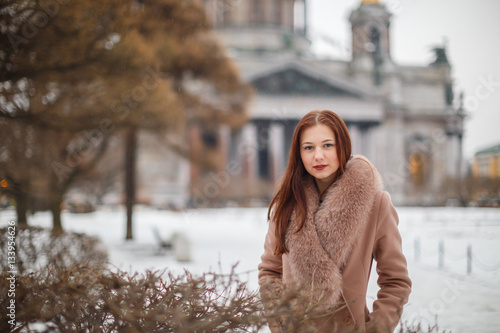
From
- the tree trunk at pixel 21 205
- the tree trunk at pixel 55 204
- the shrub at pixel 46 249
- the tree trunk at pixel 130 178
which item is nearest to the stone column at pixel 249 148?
the tree trunk at pixel 130 178

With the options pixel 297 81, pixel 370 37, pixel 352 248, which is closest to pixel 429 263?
pixel 352 248

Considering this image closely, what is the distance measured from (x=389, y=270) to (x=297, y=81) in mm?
44171

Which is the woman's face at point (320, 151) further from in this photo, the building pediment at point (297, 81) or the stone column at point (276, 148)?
the stone column at point (276, 148)

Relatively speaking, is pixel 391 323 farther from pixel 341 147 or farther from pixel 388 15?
pixel 388 15

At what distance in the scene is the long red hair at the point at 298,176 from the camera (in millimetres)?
2469

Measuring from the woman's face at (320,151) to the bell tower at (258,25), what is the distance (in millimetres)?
51436

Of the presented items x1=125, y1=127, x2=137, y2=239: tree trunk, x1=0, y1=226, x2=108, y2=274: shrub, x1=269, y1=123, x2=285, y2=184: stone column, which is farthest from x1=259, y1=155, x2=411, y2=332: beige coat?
x1=269, y1=123, x2=285, y2=184: stone column

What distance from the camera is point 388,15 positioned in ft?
175

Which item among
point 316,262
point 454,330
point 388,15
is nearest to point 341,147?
point 316,262

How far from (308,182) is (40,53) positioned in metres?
6.09

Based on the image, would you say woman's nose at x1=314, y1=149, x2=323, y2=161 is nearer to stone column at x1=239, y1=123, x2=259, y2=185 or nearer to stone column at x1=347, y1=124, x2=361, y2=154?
stone column at x1=239, y1=123, x2=259, y2=185

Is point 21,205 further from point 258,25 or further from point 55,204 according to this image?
point 258,25

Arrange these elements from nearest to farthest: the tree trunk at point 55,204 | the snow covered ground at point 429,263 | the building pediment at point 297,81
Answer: the snow covered ground at point 429,263, the tree trunk at point 55,204, the building pediment at point 297,81

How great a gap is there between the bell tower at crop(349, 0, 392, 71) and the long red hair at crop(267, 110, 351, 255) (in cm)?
5203
